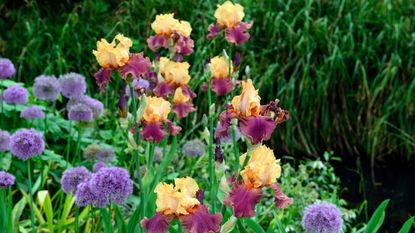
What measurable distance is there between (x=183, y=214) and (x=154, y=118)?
1.58ft

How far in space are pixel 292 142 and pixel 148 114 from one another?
3.14 meters

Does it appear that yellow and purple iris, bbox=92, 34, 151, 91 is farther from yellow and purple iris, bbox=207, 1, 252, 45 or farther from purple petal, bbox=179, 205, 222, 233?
yellow and purple iris, bbox=207, 1, 252, 45

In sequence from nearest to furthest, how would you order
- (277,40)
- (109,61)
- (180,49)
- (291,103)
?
(109,61)
(180,49)
(291,103)
(277,40)

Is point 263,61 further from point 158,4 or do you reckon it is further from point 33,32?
point 33,32

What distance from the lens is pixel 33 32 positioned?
5.43 metres

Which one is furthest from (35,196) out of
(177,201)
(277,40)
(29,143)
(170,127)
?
(277,40)

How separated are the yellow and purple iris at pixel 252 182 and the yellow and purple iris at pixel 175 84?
76cm

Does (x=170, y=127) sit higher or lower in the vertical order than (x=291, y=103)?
lower

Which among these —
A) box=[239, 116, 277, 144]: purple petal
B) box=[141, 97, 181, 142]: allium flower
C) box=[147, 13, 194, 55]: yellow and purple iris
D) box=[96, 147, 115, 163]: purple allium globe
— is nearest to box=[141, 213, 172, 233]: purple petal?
box=[239, 116, 277, 144]: purple petal

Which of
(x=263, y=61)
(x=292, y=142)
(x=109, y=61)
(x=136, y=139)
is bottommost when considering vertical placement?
(x=136, y=139)

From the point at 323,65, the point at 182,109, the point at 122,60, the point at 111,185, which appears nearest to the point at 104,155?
the point at 182,109

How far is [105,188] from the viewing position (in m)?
1.99

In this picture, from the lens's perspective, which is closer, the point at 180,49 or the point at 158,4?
the point at 180,49

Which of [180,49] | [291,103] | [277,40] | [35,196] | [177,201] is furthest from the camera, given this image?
[277,40]
